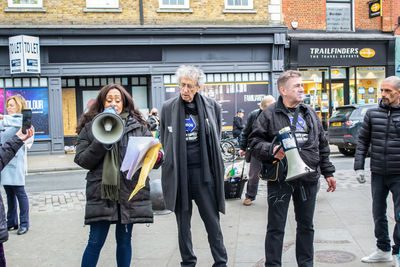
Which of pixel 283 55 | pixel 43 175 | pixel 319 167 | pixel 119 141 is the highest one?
pixel 283 55

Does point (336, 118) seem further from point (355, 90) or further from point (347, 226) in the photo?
point (347, 226)

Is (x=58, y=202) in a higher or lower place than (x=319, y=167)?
lower

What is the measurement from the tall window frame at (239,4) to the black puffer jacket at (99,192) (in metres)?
16.3

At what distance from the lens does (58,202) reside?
8.43 meters

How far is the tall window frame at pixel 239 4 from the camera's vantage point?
19172 millimetres

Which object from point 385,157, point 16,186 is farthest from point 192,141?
point 16,186

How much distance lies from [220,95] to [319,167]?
599 inches

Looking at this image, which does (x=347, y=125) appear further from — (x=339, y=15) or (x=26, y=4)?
(x=26, y=4)

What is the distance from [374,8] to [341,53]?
2450mm

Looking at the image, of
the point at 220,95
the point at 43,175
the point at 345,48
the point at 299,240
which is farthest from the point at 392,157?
the point at 345,48

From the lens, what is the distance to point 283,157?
3.93m

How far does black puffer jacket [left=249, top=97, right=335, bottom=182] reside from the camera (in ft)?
13.1

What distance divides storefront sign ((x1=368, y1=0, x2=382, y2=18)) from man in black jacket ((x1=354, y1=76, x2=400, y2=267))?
57.0 feet

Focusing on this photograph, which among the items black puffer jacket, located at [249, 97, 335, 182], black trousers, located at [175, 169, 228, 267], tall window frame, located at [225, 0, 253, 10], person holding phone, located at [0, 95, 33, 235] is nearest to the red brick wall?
tall window frame, located at [225, 0, 253, 10]
